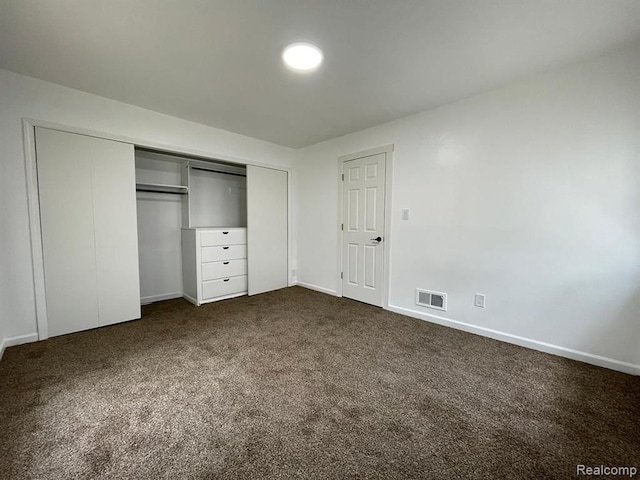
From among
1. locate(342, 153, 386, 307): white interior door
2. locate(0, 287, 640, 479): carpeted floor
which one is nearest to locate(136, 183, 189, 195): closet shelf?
locate(0, 287, 640, 479): carpeted floor

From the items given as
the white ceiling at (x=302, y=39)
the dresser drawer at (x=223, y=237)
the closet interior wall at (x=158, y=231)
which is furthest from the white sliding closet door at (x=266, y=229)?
the white ceiling at (x=302, y=39)

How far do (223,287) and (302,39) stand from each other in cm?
320

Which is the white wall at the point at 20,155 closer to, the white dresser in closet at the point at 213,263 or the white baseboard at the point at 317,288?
the white dresser in closet at the point at 213,263

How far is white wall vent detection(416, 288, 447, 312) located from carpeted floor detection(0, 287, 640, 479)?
0.37 metres

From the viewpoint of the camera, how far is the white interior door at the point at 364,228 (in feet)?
11.2

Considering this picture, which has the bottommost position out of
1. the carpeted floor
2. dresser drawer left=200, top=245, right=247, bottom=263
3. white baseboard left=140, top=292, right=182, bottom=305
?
the carpeted floor

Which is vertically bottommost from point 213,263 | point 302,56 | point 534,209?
point 213,263

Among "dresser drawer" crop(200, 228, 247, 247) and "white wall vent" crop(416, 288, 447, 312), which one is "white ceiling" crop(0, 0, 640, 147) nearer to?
"dresser drawer" crop(200, 228, 247, 247)

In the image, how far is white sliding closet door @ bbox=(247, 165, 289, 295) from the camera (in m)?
4.02

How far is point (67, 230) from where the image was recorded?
2531 millimetres

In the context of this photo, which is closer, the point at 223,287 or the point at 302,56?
the point at 302,56

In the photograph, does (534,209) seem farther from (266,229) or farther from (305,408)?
(266,229)

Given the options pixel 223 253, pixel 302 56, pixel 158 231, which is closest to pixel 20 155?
pixel 158 231

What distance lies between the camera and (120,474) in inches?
45.2
